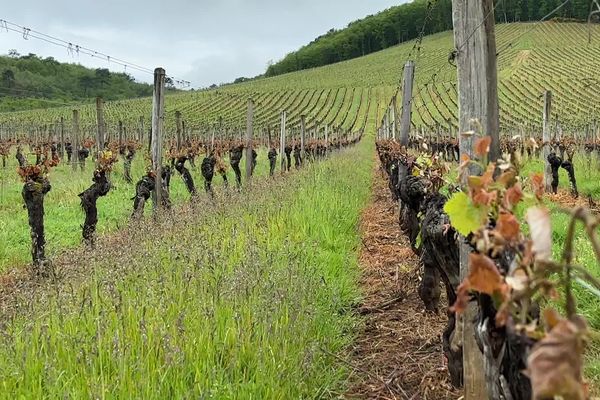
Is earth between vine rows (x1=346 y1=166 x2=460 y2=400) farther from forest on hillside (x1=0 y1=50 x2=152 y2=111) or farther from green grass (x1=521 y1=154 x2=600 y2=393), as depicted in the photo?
forest on hillside (x1=0 y1=50 x2=152 y2=111)

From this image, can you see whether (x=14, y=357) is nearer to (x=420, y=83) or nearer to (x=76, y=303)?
(x=76, y=303)

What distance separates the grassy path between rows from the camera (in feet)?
9.75

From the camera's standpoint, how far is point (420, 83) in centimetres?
7106

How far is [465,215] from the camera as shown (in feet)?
4.52

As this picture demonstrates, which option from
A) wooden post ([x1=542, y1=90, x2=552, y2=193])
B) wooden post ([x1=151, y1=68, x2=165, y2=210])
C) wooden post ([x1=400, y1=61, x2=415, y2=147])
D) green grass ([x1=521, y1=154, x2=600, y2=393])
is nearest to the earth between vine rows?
green grass ([x1=521, y1=154, x2=600, y2=393])

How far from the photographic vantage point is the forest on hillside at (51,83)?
8468 cm

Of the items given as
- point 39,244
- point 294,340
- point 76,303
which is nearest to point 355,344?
point 294,340

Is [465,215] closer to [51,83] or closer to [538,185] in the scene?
[538,185]

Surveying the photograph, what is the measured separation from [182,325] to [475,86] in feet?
6.70

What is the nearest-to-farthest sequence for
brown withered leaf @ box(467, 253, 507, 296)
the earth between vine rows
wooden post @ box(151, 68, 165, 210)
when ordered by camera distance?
brown withered leaf @ box(467, 253, 507, 296) → the earth between vine rows → wooden post @ box(151, 68, 165, 210)

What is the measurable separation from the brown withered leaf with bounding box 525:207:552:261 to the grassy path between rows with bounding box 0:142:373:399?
2.01 meters

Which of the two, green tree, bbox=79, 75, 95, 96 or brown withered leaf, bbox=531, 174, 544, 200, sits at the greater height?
green tree, bbox=79, 75, 95, 96

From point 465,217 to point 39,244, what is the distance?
7495 mm

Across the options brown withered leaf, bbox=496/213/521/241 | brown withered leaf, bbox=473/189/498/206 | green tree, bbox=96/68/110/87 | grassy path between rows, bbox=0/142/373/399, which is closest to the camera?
brown withered leaf, bbox=496/213/521/241
